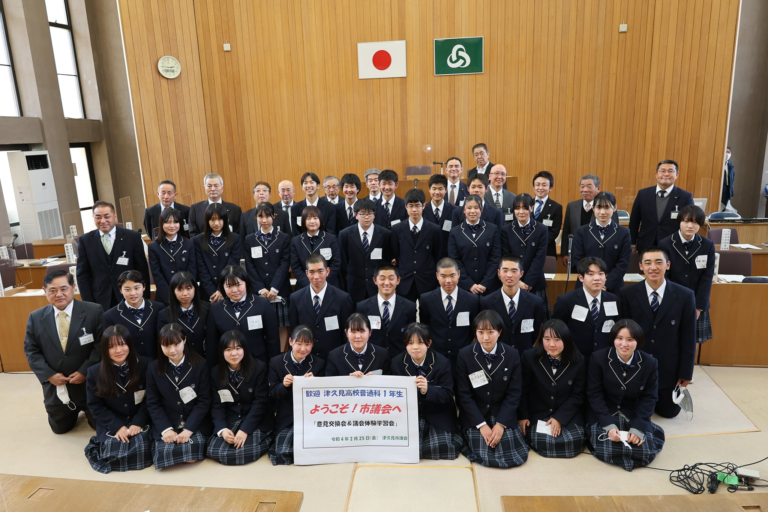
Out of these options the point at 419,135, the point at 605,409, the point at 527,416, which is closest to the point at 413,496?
the point at 527,416

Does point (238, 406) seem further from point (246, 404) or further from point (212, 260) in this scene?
point (212, 260)

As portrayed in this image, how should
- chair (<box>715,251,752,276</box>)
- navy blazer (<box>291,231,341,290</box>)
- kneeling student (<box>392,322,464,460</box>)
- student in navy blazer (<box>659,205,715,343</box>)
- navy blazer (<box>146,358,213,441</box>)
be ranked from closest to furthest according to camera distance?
kneeling student (<box>392,322,464,460</box>), navy blazer (<box>146,358,213,441</box>), student in navy blazer (<box>659,205,715,343</box>), navy blazer (<box>291,231,341,290</box>), chair (<box>715,251,752,276</box>)

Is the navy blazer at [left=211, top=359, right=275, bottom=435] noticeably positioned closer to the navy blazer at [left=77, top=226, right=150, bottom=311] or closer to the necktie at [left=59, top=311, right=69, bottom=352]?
the necktie at [left=59, top=311, right=69, bottom=352]

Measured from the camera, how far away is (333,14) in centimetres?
844

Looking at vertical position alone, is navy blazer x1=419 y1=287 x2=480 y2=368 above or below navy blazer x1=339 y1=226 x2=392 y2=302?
below

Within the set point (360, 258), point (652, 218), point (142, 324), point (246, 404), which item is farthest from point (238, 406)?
point (652, 218)

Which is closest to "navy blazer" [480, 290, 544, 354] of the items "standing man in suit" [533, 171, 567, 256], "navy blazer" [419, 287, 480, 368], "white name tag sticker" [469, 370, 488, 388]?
"navy blazer" [419, 287, 480, 368]

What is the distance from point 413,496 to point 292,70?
7334 mm

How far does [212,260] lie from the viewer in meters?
4.68

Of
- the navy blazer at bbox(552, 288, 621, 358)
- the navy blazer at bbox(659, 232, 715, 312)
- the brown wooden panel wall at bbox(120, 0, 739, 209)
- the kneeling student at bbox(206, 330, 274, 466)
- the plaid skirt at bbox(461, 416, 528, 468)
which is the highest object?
the brown wooden panel wall at bbox(120, 0, 739, 209)

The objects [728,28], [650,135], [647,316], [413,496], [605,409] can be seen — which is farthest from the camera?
[650,135]

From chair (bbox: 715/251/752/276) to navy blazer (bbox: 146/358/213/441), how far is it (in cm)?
494

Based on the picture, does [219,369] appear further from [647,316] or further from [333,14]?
[333,14]

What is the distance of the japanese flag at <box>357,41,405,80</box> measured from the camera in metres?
8.47
